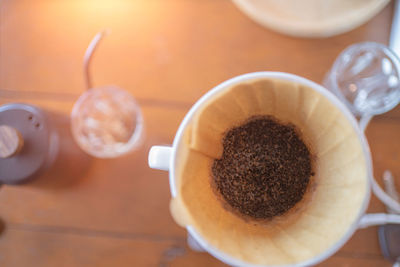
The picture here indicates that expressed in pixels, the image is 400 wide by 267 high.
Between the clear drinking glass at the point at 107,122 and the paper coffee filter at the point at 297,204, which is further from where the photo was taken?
the clear drinking glass at the point at 107,122

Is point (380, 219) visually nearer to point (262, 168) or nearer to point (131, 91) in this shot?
point (262, 168)

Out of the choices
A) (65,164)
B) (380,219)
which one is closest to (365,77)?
(380,219)

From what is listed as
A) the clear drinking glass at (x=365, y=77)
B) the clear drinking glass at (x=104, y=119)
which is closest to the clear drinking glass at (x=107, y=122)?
the clear drinking glass at (x=104, y=119)

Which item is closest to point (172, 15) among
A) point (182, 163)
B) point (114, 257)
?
point (182, 163)

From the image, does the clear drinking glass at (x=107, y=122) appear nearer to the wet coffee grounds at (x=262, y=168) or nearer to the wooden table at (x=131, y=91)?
the wooden table at (x=131, y=91)

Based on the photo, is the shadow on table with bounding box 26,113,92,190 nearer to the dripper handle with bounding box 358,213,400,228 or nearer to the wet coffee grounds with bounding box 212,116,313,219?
the wet coffee grounds with bounding box 212,116,313,219

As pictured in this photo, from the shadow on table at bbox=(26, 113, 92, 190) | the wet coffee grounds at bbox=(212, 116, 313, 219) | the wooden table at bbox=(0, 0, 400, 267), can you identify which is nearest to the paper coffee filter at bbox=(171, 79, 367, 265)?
the wet coffee grounds at bbox=(212, 116, 313, 219)
